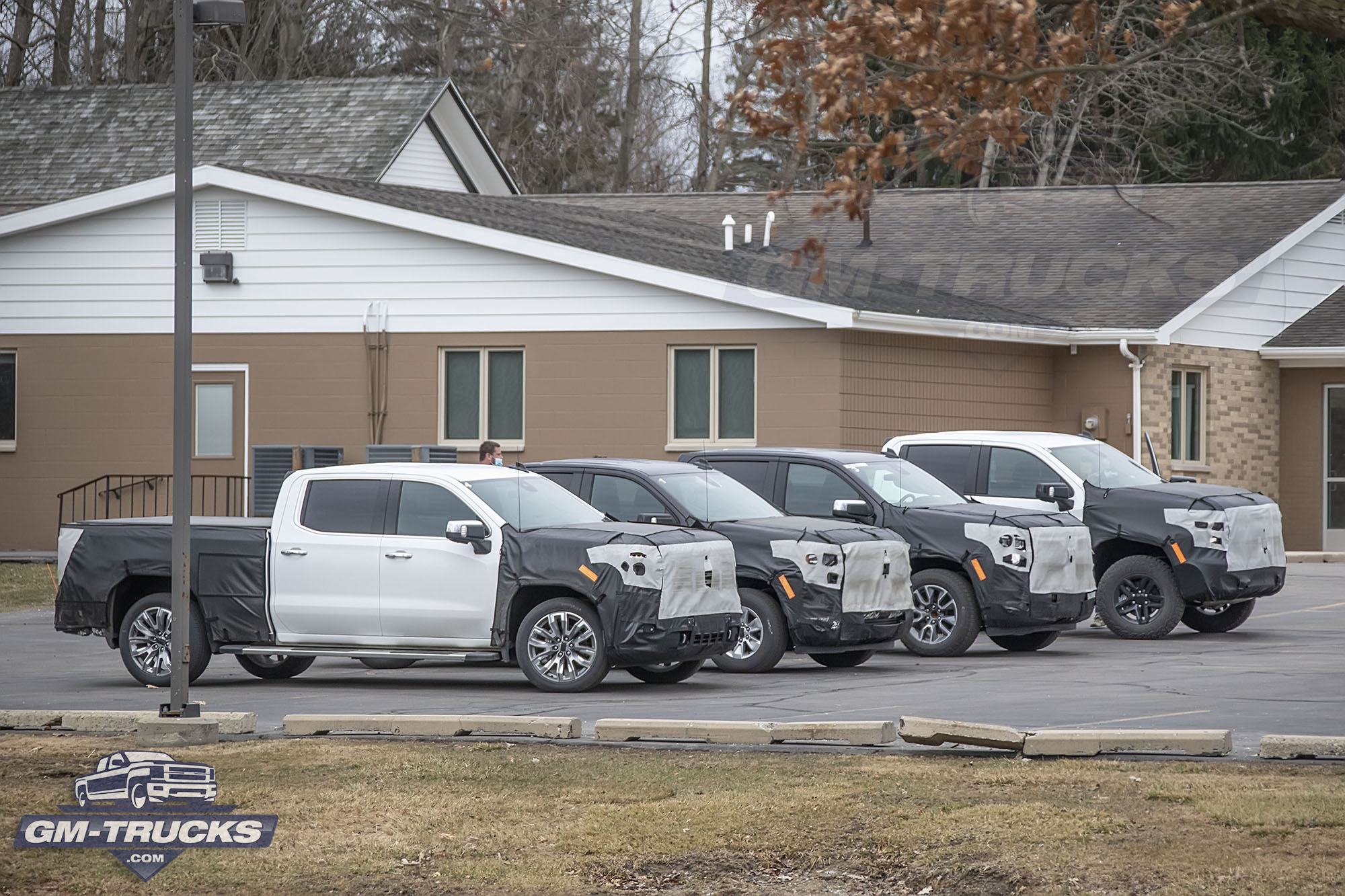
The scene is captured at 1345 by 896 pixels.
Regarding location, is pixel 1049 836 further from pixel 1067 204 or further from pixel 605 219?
pixel 1067 204

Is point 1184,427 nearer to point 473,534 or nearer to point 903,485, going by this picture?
point 903,485

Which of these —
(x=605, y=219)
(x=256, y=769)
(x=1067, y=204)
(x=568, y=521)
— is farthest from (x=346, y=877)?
(x=1067, y=204)

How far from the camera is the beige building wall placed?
24.9m

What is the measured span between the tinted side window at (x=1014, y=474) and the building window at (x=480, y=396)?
27.1 feet

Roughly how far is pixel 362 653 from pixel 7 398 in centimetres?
1492

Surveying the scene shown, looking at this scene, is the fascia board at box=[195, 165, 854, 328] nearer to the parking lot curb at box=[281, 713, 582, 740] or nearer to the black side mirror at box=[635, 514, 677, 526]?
the black side mirror at box=[635, 514, 677, 526]

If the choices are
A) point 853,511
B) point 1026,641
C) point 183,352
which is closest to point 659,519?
point 853,511

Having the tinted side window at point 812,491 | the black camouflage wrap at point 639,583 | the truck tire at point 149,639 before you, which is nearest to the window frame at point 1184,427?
the tinted side window at point 812,491

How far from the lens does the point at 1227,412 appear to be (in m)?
29.6

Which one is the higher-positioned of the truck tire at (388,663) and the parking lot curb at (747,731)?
the parking lot curb at (747,731)

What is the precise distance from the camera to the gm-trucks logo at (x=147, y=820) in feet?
25.8

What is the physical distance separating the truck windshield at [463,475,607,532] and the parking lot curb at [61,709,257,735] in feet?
10.7

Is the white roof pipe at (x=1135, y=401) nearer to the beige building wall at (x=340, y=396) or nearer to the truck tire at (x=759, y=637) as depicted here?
the beige building wall at (x=340, y=396)

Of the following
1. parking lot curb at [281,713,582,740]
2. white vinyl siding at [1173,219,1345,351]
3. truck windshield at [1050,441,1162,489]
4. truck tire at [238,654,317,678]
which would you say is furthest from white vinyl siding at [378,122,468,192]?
parking lot curb at [281,713,582,740]
